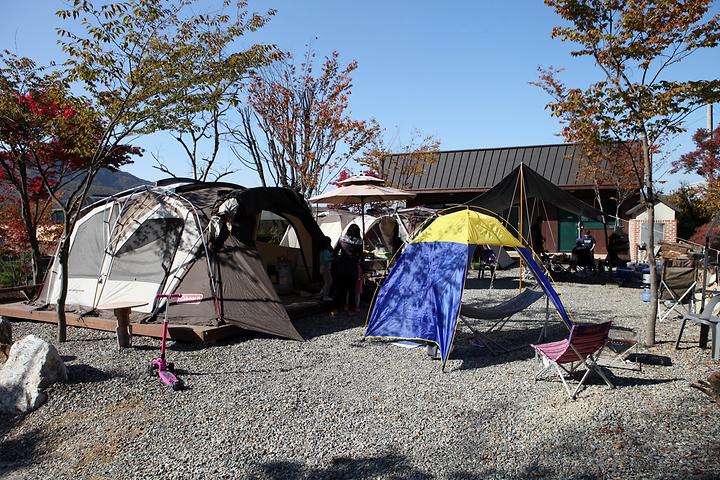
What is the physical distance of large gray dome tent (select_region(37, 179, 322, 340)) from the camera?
759 centimetres

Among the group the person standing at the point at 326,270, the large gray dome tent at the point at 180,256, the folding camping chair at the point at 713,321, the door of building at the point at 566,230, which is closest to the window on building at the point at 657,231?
the door of building at the point at 566,230

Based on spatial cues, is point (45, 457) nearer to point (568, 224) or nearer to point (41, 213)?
point (41, 213)

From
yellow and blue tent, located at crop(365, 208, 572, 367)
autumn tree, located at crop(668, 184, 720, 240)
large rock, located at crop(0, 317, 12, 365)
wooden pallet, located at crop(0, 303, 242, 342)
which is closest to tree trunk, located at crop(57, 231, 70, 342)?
wooden pallet, located at crop(0, 303, 242, 342)

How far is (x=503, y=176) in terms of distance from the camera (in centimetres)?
2214

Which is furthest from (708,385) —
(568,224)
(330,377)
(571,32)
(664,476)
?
(568,224)

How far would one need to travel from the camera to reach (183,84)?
735cm

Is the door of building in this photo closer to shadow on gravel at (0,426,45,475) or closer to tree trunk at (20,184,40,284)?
tree trunk at (20,184,40,284)

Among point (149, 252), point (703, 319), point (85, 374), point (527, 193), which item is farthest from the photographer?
point (527, 193)

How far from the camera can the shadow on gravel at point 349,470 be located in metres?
3.74

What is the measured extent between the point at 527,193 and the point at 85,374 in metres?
10.2

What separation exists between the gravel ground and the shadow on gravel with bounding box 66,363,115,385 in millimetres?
18

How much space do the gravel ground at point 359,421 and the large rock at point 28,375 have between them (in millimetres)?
136

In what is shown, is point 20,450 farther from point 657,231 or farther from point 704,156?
point 657,231

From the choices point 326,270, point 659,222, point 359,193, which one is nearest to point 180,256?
point 326,270
